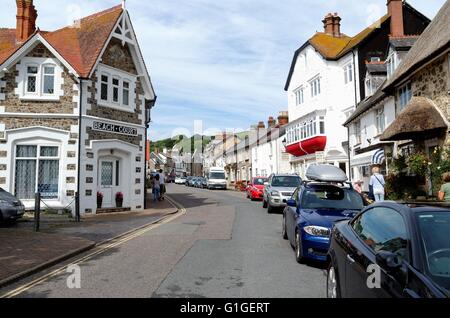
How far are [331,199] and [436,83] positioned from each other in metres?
8.73

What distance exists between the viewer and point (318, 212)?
26.0ft

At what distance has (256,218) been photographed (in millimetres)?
15516

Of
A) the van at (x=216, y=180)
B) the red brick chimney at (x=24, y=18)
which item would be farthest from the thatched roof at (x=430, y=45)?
the van at (x=216, y=180)

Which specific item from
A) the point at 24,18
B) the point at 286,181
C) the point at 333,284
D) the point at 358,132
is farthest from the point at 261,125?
the point at 333,284


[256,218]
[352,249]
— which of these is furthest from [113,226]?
[352,249]

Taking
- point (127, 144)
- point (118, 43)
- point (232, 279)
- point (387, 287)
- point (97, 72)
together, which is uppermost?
point (118, 43)

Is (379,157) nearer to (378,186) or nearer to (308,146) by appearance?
(378,186)

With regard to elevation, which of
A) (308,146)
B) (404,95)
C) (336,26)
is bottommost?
(308,146)

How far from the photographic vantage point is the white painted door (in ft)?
60.1

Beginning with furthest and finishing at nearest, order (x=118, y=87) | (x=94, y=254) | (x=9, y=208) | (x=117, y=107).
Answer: (x=118, y=87) → (x=117, y=107) → (x=9, y=208) → (x=94, y=254)

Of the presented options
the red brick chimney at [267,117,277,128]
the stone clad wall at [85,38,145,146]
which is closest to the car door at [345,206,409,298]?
the stone clad wall at [85,38,145,146]

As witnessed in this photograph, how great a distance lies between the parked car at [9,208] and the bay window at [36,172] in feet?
9.89
